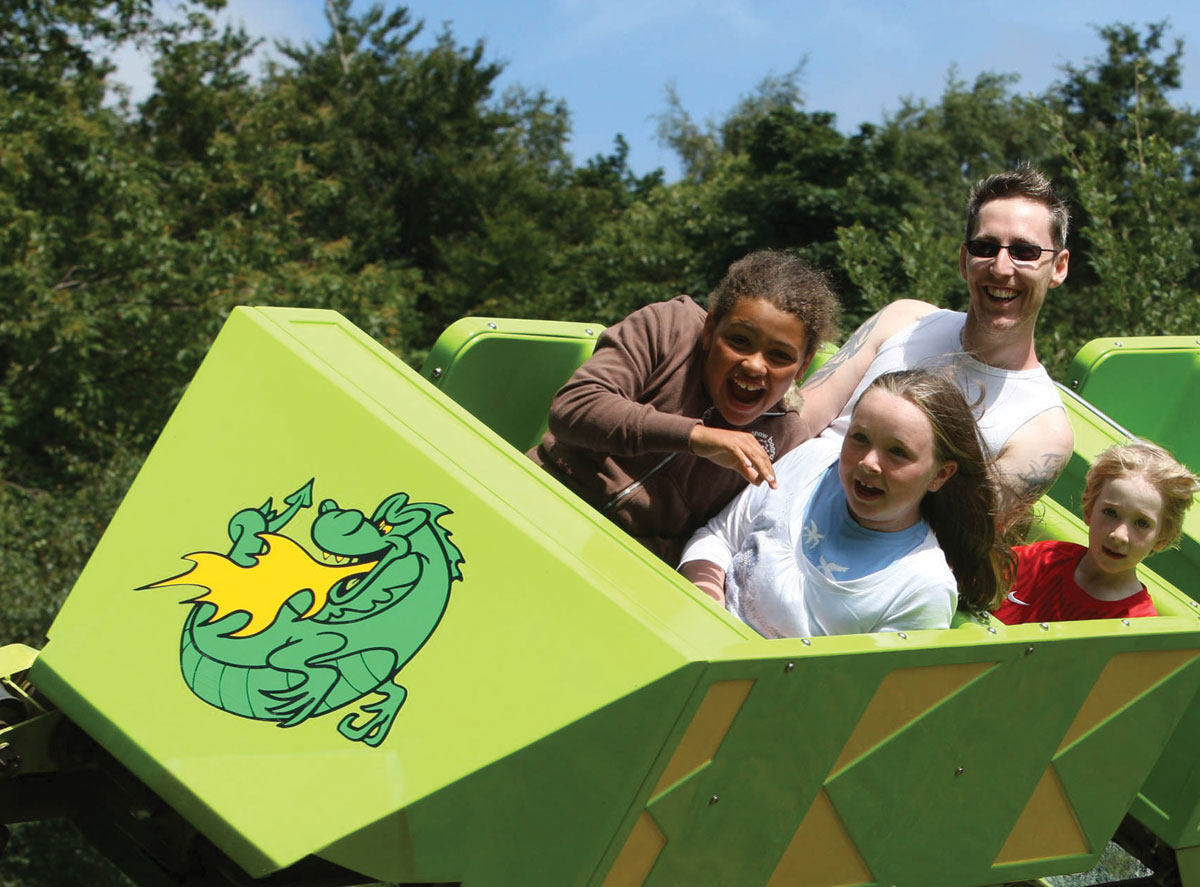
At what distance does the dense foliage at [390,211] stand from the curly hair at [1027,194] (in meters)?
0.42

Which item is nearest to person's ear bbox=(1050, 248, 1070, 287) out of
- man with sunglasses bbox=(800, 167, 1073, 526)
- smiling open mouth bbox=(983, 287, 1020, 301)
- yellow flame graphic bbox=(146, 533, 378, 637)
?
man with sunglasses bbox=(800, 167, 1073, 526)

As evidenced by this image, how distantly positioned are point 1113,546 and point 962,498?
0.63m

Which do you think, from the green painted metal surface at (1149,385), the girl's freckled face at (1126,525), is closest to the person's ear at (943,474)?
the girl's freckled face at (1126,525)

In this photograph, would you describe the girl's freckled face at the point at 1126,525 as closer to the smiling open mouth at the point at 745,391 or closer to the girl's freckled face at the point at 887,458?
the girl's freckled face at the point at 887,458

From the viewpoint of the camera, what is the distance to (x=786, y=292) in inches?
102

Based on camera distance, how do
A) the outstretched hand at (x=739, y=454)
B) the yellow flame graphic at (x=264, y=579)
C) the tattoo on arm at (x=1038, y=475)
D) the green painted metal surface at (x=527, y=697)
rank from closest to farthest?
the green painted metal surface at (x=527, y=697) < the yellow flame graphic at (x=264, y=579) < the outstretched hand at (x=739, y=454) < the tattoo on arm at (x=1038, y=475)

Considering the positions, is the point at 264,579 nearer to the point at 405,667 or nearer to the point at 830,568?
the point at 405,667

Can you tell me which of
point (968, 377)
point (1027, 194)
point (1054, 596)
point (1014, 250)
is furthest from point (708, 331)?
point (1054, 596)

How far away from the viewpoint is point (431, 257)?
83.6 ft

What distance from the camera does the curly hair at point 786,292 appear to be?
102 inches

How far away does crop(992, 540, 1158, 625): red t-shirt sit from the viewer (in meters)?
2.95

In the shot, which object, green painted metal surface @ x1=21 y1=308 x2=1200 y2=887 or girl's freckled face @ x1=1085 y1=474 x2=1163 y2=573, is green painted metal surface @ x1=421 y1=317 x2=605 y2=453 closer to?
green painted metal surface @ x1=21 y1=308 x2=1200 y2=887

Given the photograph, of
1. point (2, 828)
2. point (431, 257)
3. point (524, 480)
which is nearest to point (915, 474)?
point (524, 480)

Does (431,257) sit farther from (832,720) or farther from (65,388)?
(832,720)
